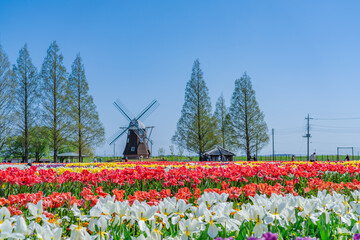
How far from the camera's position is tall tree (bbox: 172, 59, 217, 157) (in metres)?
39.2

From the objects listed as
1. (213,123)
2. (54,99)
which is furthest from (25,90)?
(213,123)

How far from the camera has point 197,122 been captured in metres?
39.4

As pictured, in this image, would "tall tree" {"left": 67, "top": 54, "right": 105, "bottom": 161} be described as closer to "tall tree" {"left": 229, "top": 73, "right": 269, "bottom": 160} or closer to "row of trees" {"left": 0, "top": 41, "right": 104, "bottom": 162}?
"row of trees" {"left": 0, "top": 41, "right": 104, "bottom": 162}

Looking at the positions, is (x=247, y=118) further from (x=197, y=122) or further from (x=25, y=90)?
(x=25, y=90)

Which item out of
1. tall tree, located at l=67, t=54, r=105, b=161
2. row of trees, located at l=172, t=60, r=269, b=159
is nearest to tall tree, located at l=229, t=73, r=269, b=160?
row of trees, located at l=172, t=60, r=269, b=159

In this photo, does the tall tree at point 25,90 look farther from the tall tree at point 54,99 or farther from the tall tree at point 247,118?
the tall tree at point 247,118

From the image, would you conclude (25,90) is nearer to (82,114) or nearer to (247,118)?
(82,114)

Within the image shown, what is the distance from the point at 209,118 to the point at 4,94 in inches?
844

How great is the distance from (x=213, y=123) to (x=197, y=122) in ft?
6.62

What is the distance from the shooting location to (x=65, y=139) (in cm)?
3244

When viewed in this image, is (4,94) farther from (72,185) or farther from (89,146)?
(72,185)

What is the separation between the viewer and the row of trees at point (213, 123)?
39.4 meters

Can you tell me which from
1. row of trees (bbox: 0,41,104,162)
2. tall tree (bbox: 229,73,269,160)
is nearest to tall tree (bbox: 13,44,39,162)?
row of trees (bbox: 0,41,104,162)

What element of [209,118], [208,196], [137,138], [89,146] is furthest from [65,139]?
[208,196]
